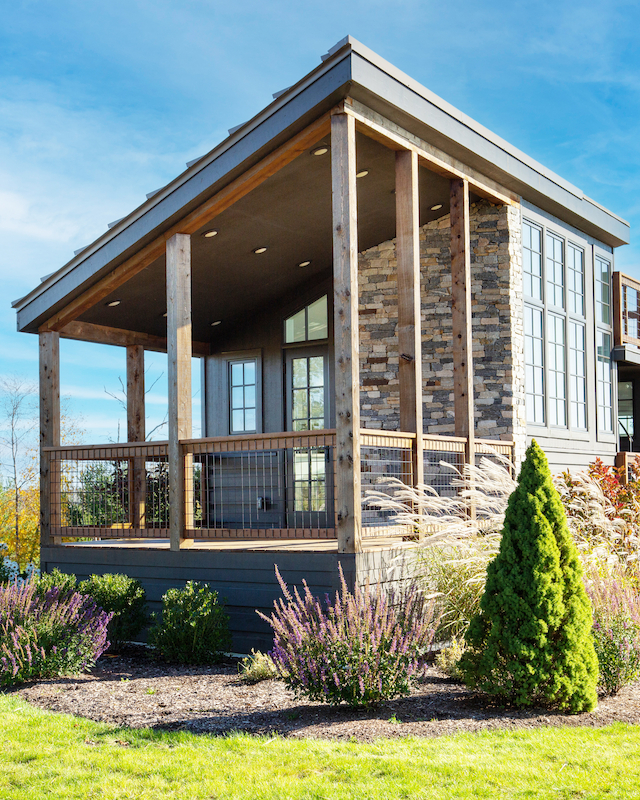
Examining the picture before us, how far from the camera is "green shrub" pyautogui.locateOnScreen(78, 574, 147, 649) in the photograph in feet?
23.4

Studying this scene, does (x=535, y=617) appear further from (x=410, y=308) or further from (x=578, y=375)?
(x=578, y=375)

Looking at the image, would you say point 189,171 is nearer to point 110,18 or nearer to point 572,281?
point 572,281

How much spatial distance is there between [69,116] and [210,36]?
10327 millimetres

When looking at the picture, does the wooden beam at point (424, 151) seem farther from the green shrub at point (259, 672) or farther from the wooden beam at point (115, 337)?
the wooden beam at point (115, 337)

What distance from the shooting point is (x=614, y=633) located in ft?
17.9

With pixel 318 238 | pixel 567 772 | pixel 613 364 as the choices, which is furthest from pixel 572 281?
pixel 567 772

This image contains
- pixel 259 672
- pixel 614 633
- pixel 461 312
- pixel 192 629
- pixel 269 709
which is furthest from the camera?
Result: pixel 461 312

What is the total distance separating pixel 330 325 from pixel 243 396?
1756 mm

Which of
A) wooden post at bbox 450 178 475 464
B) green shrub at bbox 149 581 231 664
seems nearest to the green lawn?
green shrub at bbox 149 581 231 664

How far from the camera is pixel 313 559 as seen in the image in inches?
253

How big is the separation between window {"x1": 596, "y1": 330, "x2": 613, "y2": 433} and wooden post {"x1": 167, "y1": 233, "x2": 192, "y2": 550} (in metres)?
6.40

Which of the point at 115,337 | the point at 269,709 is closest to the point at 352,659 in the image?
the point at 269,709

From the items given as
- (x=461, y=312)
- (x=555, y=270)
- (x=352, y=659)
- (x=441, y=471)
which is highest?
(x=555, y=270)

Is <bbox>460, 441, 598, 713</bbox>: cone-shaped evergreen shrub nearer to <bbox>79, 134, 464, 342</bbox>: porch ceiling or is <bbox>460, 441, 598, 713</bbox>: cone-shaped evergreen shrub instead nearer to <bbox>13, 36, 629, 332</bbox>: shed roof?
<bbox>13, 36, 629, 332</bbox>: shed roof
